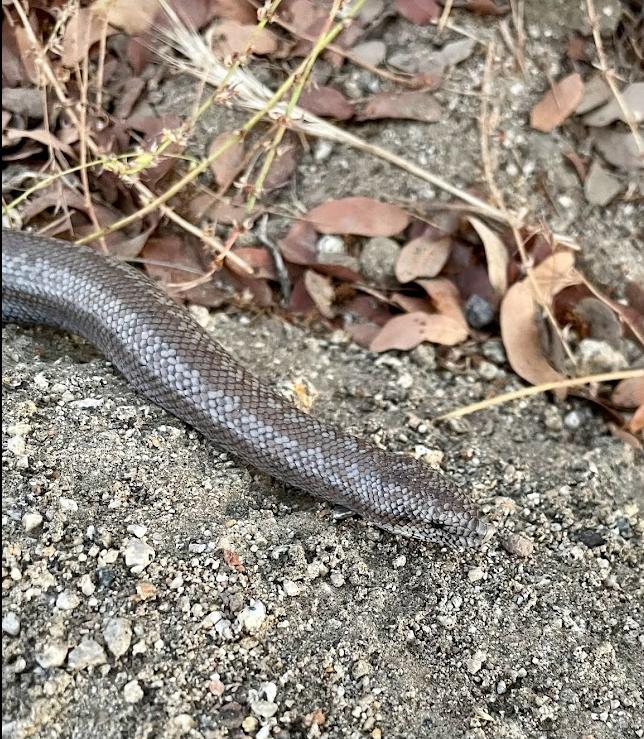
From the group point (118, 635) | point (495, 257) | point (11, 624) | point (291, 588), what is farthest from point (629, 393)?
point (11, 624)

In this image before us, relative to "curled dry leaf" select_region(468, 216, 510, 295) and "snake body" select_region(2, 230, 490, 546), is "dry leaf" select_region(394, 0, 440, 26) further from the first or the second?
"snake body" select_region(2, 230, 490, 546)

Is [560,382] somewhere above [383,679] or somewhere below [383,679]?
above

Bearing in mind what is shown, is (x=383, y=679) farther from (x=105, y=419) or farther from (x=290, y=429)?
(x=105, y=419)

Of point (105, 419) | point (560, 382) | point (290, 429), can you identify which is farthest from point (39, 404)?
point (560, 382)

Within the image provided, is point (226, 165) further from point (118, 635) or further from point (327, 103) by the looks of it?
point (118, 635)

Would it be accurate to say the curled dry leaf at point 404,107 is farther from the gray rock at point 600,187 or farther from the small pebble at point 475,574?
the small pebble at point 475,574

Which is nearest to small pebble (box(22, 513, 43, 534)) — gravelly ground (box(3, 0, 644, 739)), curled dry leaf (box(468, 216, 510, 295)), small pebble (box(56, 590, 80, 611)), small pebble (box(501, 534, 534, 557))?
gravelly ground (box(3, 0, 644, 739))

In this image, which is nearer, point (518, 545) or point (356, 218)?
point (518, 545)
